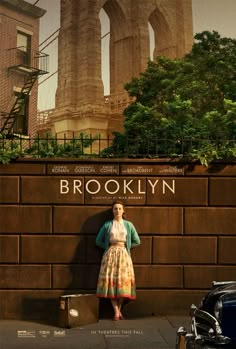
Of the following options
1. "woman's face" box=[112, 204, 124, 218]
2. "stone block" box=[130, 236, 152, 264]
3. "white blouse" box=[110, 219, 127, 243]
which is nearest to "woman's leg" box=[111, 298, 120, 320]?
"stone block" box=[130, 236, 152, 264]

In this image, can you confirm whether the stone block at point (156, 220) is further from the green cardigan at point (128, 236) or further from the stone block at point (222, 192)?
the stone block at point (222, 192)

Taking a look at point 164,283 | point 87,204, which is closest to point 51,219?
point 87,204

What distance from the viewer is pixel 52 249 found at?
9.41 metres

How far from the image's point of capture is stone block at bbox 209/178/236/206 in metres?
9.49

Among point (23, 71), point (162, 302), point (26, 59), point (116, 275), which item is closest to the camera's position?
point (116, 275)

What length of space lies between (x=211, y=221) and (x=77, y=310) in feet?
8.53

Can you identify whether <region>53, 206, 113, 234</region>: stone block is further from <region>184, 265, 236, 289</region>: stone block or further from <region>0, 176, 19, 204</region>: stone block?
<region>184, 265, 236, 289</region>: stone block

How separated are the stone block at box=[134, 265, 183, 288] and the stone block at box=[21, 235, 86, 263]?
3.20 feet

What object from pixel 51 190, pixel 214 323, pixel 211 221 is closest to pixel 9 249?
pixel 51 190

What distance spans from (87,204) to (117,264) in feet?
3.74

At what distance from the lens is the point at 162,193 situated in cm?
951

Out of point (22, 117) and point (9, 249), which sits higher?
point (22, 117)

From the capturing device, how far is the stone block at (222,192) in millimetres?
9492

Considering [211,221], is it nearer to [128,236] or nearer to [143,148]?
[128,236]
